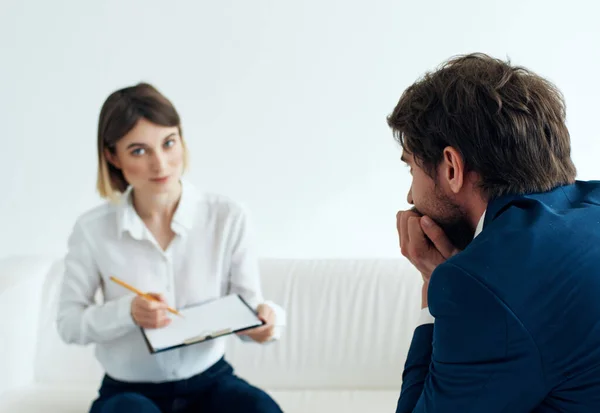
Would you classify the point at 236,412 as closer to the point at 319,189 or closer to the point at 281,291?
the point at 281,291

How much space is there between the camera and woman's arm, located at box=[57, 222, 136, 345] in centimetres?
185

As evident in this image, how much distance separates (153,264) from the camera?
196 centimetres

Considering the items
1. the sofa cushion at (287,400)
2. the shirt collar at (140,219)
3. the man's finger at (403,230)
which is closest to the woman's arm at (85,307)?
the shirt collar at (140,219)

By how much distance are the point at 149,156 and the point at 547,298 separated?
1.10 meters

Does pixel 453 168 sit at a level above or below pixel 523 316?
above

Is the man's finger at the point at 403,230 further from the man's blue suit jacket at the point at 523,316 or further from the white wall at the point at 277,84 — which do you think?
the white wall at the point at 277,84

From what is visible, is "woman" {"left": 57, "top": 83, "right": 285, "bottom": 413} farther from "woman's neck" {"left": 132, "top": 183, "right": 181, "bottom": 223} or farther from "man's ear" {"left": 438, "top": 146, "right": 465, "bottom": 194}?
"man's ear" {"left": 438, "top": 146, "right": 465, "bottom": 194}

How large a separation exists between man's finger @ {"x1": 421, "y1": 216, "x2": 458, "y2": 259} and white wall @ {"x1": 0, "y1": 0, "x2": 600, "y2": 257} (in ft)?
5.10

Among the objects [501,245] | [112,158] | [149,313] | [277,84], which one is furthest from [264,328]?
[277,84]

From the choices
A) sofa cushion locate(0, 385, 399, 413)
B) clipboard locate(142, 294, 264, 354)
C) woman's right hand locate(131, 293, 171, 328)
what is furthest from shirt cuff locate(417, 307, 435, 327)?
sofa cushion locate(0, 385, 399, 413)

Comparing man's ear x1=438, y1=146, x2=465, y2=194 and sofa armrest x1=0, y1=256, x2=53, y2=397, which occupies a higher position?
man's ear x1=438, y1=146, x2=465, y2=194

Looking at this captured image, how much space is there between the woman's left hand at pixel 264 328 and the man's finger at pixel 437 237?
2.00 ft

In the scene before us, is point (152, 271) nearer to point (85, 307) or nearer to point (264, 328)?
point (85, 307)

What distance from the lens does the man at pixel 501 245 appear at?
→ 1.05 metres
